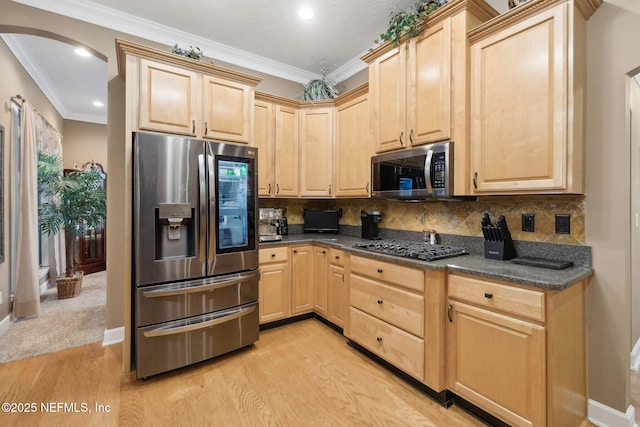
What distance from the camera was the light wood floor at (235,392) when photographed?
5.86 ft

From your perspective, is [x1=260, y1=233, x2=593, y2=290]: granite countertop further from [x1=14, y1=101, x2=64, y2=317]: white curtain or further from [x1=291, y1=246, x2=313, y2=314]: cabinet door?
[x1=14, y1=101, x2=64, y2=317]: white curtain

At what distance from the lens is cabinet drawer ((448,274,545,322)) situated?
1.48m

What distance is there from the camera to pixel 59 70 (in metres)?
3.83

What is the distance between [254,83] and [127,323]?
2275mm

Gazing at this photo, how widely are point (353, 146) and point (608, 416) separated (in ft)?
8.86

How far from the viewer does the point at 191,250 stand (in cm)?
229

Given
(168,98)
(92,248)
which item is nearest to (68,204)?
(92,248)

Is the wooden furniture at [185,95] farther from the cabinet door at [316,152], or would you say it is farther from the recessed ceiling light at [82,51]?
the cabinet door at [316,152]

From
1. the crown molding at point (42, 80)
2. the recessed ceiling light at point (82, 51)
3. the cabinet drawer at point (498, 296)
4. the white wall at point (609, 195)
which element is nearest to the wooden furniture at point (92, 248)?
the crown molding at point (42, 80)

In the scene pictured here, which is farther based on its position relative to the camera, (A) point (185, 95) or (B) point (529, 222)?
(A) point (185, 95)

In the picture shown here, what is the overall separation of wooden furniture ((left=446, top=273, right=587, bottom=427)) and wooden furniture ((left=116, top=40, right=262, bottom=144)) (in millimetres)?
2203

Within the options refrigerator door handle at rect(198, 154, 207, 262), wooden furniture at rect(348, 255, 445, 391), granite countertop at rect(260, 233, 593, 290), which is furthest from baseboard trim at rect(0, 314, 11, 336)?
granite countertop at rect(260, 233, 593, 290)

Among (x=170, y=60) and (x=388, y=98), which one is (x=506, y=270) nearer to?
(x=388, y=98)

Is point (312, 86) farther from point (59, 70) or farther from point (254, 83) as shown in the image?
point (59, 70)
